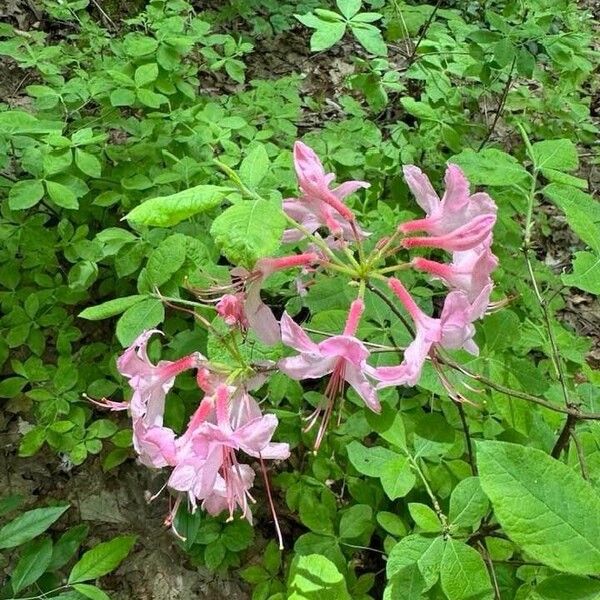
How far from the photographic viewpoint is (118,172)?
7.83 feet

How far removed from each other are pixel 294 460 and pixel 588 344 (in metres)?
1.11

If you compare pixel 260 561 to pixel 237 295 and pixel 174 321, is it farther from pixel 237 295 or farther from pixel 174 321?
pixel 237 295

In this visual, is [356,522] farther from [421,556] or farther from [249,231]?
[249,231]

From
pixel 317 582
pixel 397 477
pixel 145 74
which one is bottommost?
pixel 317 582

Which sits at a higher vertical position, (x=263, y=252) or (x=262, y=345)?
(x=263, y=252)

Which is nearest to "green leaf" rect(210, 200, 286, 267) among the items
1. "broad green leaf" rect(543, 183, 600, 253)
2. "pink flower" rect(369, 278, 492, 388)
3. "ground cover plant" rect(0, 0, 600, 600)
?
"ground cover plant" rect(0, 0, 600, 600)

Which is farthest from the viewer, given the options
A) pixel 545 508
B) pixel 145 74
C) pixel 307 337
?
pixel 145 74

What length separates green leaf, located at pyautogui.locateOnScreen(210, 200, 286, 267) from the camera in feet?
3.05

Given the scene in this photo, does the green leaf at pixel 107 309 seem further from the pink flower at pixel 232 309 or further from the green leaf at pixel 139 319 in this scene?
the pink flower at pixel 232 309

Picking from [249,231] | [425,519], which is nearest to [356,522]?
[425,519]

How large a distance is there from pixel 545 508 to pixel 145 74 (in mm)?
2063

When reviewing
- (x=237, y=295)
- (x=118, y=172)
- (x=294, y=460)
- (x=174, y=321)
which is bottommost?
(x=294, y=460)

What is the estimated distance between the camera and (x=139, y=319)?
1.51 metres

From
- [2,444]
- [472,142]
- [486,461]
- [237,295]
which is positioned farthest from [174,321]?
[472,142]
